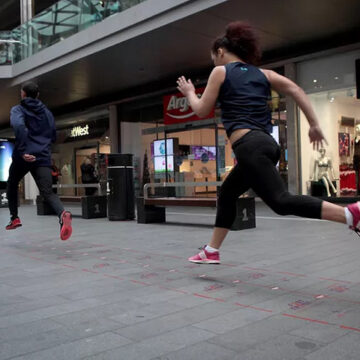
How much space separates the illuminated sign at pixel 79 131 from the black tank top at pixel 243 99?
18998 millimetres

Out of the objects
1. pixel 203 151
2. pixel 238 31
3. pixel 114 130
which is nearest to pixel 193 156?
pixel 203 151

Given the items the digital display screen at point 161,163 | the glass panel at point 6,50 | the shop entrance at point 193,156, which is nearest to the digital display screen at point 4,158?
the glass panel at point 6,50

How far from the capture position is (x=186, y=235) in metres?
6.96

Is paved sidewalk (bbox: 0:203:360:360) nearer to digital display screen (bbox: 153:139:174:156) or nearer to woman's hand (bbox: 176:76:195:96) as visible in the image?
woman's hand (bbox: 176:76:195:96)

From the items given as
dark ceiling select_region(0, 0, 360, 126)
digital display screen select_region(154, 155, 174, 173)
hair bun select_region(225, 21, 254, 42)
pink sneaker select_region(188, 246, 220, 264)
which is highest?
dark ceiling select_region(0, 0, 360, 126)

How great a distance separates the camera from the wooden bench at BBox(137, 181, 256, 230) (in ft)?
24.3

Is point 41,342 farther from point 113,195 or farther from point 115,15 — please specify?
point 115,15

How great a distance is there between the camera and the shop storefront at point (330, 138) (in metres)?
12.8

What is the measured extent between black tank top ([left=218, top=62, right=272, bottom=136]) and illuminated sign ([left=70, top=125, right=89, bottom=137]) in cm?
1900

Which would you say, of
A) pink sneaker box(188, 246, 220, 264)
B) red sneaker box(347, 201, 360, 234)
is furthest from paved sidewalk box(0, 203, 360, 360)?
red sneaker box(347, 201, 360, 234)

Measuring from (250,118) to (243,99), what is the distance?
0.14 m

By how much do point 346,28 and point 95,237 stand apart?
843 centimetres

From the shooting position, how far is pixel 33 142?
5398 millimetres

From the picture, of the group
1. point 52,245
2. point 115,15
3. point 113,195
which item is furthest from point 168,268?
point 115,15
